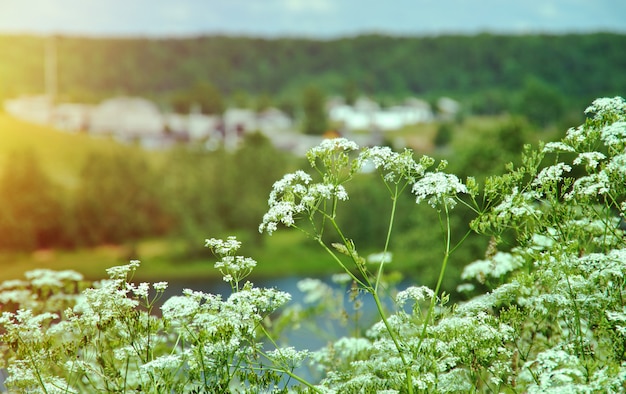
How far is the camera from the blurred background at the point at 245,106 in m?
34.7

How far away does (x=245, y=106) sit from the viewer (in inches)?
2036

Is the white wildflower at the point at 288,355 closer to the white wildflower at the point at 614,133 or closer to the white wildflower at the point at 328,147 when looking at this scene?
the white wildflower at the point at 328,147

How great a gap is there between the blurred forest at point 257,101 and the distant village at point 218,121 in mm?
1094

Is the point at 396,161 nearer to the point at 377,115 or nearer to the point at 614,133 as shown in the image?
the point at 614,133

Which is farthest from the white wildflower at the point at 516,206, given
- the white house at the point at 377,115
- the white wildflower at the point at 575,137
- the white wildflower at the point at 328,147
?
the white house at the point at 377,115

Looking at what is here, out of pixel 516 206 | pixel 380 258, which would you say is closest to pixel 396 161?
pixel 516 206

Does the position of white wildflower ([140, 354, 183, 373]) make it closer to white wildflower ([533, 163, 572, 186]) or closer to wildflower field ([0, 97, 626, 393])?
wildflower field ([0, 97, 626, 393])

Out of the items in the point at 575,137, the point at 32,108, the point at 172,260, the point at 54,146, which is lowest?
the point at 575,137

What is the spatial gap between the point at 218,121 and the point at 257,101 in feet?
11.4

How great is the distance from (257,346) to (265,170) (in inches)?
1528

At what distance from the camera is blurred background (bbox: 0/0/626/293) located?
34.7 m

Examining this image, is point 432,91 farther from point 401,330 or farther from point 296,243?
point 401,330

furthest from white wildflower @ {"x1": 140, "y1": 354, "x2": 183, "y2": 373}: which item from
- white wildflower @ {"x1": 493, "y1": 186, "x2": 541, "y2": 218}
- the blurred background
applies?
the blurred background

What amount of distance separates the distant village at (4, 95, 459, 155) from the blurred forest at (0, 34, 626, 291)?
109cm
